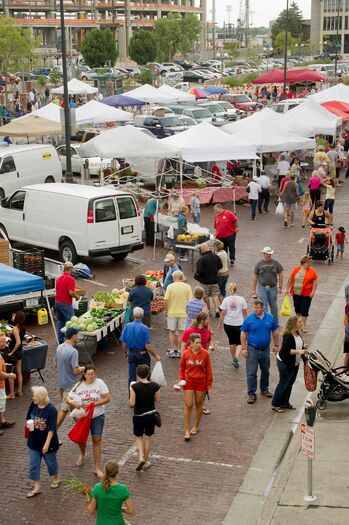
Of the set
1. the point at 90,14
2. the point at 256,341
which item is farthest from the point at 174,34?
the point at 256,341

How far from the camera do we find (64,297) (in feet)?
50.1

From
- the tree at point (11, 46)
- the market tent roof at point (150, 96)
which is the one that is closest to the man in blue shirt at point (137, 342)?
the market tent roof at point (150, 96)

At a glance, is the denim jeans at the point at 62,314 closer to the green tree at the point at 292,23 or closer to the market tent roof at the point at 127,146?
the market tent roof at the point at 127,146

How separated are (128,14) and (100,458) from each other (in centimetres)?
12308

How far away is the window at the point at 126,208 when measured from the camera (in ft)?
67.3

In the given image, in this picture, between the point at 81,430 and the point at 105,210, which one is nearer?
the point at 81,430

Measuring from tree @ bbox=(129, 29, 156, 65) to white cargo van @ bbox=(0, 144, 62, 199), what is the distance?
207 feet

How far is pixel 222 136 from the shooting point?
90.3 feet

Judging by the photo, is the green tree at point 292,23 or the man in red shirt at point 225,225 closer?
the man in red shirt at point 225,225

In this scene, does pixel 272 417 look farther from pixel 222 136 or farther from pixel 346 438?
pixel 222 136

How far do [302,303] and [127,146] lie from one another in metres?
11.2

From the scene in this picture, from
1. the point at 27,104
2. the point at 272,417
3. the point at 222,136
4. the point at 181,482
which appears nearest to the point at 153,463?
the point at 181,482

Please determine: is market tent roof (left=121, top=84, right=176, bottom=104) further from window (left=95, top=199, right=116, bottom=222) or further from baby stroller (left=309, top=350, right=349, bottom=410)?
baby stroller (left=309, top=350, right=349, bottom=410)

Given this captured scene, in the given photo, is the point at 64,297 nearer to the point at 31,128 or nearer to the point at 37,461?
the point at 37,461
